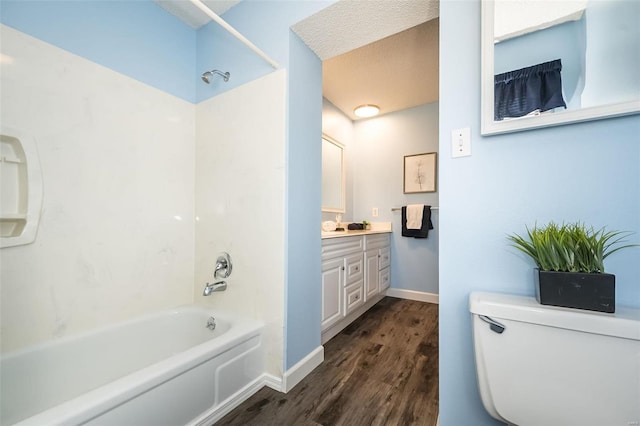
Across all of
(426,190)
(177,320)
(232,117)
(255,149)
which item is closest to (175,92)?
(232,117)

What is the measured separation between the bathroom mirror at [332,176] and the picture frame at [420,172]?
79cm

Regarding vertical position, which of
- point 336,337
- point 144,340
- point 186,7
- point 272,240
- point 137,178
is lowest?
point 336,337

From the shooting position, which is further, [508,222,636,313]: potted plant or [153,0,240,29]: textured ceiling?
[153,0,240,29]: textured ceiling

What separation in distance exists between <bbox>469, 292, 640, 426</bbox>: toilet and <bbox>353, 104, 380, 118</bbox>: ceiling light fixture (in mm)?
2703

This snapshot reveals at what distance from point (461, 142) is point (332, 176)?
206 centimetres

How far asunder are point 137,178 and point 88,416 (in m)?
1.24

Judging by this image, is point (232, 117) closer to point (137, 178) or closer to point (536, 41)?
point (137, 178)

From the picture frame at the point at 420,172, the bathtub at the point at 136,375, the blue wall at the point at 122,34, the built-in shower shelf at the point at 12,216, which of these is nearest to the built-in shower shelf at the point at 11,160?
the built-in shower shelf at the point at 12,216

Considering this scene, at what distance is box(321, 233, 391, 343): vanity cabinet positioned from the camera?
1.92 metres

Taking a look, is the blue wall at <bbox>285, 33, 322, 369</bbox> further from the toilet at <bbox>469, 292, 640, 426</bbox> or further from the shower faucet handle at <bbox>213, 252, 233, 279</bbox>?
the toilet at <bbox>469, 292, 640, 426</bbox>

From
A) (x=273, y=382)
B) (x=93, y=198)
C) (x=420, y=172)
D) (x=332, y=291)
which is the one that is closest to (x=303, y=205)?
(x=332, y=291)

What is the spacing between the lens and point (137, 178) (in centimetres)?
159

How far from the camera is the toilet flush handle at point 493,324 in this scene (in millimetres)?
795

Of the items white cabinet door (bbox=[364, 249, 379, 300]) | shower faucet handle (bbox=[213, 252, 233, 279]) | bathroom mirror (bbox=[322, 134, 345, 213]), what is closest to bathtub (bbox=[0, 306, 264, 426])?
shower faucet handle (bbox=[213, 252, 233, 279])
